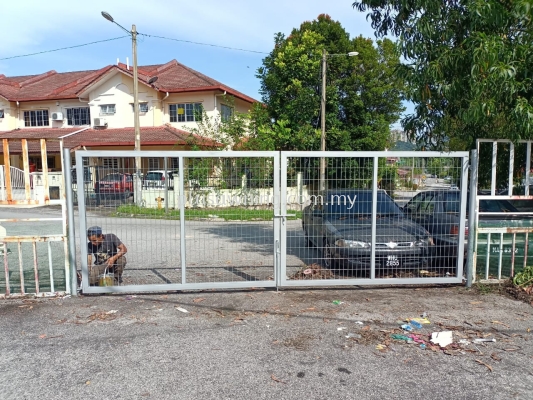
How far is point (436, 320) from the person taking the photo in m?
4.75

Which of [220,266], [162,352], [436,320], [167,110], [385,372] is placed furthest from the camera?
[167,110]

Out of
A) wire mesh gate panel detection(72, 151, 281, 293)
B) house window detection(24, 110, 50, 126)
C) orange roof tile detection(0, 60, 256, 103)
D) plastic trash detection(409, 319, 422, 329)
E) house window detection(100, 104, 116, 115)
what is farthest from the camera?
house window detection(24, 110, 50, 126)

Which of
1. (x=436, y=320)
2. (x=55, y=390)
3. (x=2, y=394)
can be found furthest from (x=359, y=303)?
(x=2, y=394)

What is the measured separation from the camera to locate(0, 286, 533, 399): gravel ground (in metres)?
3.36

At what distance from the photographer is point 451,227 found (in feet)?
19.6

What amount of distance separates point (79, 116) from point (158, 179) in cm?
2413

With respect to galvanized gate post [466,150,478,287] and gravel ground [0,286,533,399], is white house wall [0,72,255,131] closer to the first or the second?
galvanized gate post [466,150,478,287]

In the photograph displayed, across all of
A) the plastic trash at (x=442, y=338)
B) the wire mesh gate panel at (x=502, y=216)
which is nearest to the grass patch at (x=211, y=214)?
the plastic trash at (x=442, y=338)

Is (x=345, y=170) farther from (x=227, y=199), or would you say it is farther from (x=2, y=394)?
(x=2, y=394)

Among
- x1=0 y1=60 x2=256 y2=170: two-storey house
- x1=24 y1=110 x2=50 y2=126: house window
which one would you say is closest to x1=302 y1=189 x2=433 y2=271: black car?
x1=0 y1=60 x2=256 y2=170: two-storey house

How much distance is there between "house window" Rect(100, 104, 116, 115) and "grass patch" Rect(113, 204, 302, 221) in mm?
21242

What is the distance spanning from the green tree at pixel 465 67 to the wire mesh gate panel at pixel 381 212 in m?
0.72

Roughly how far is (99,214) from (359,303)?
12.6 ft

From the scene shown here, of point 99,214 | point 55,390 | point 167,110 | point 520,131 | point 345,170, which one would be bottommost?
point 55,390
